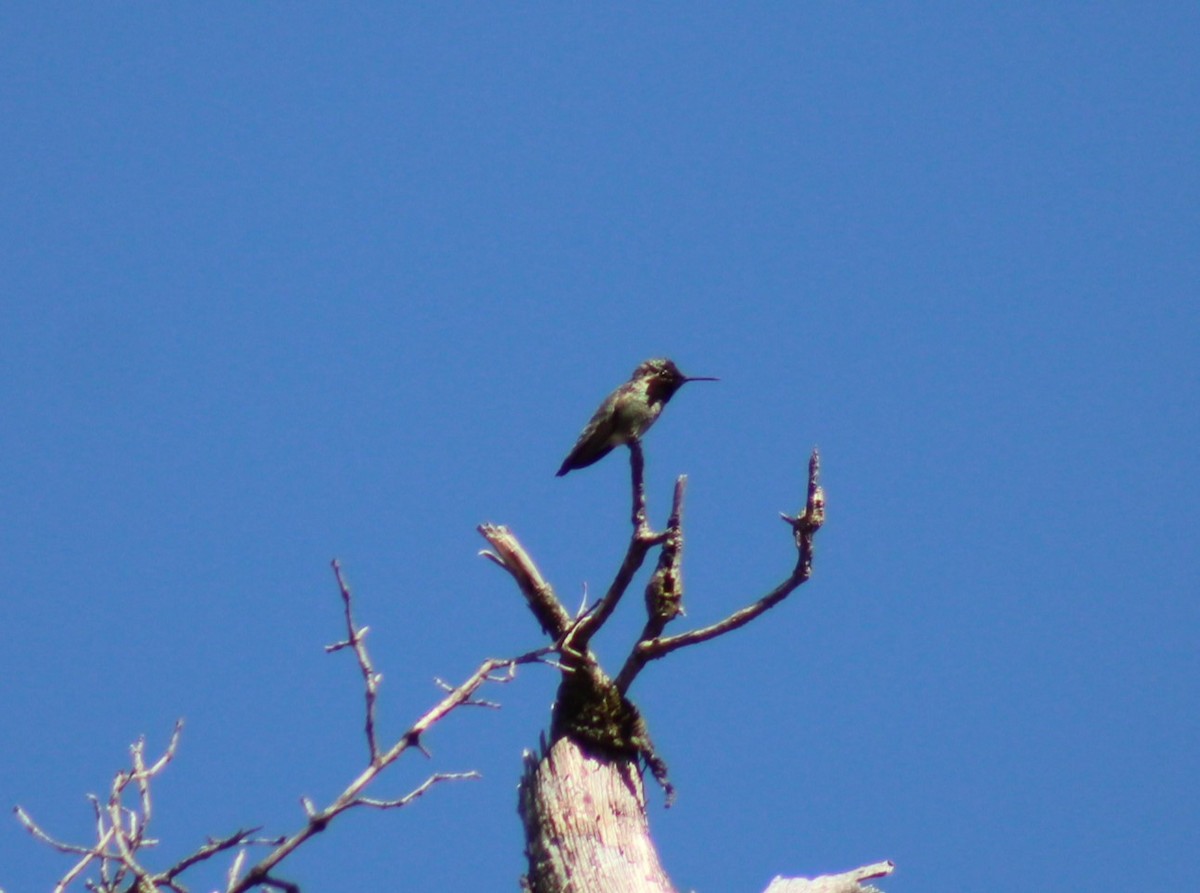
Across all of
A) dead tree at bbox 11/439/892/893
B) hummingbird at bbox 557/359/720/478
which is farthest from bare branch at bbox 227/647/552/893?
hummingbird at bbox 557/359/720/478

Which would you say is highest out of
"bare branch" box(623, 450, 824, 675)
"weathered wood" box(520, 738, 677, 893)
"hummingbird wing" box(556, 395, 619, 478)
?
"hummingbird wing" box(556, 395, 619, 478)

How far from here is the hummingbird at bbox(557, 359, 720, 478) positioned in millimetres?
10492

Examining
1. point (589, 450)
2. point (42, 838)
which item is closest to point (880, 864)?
point (42, 838)

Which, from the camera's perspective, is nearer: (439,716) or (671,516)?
(439,716)

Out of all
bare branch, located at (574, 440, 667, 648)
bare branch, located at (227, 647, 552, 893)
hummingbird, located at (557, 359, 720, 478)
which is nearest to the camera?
bare branch, located at (227, 647, 552, 893)

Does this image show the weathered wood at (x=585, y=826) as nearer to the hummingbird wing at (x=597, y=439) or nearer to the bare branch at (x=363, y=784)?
the bare branch at (x=363, y=784)

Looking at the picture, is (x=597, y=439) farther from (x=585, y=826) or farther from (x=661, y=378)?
(x=585, y=826)

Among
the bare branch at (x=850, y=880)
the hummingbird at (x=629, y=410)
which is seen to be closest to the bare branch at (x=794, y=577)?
the bare branch at (x=850, y=880)

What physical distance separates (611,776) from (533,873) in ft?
1.88

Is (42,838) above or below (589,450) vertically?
below

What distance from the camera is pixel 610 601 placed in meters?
7.19

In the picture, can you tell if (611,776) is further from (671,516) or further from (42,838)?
(42,838)

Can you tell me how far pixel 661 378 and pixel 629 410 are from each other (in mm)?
454

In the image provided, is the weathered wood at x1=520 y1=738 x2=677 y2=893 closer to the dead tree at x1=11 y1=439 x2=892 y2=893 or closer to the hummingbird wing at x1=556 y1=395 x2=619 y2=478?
the dead tree at x1=11 y1=439 x2=892 y2=893
